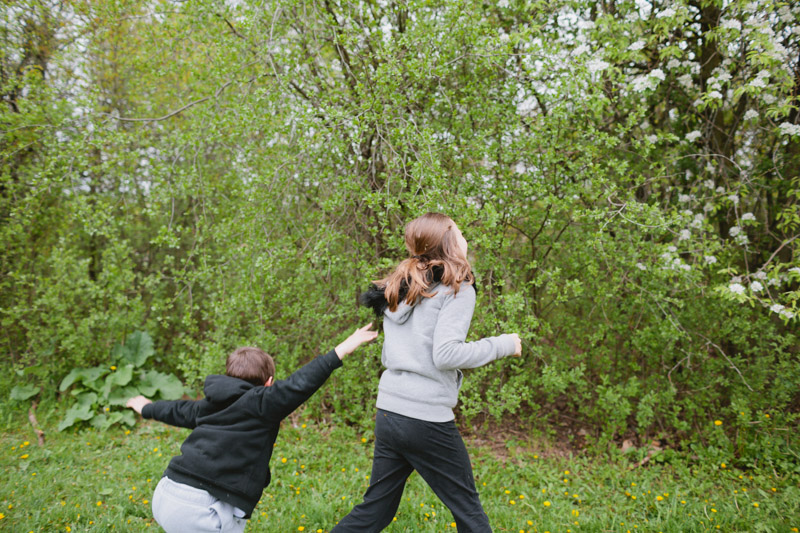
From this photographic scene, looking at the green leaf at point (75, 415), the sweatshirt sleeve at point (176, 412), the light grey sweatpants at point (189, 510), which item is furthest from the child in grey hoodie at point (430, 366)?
the green leaf at point (75, 415)

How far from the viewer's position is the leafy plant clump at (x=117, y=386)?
4344mm

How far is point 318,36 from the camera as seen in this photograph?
361 centimetres

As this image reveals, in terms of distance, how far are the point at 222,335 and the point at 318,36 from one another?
2361mm

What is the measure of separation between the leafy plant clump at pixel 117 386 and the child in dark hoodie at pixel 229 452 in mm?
2867

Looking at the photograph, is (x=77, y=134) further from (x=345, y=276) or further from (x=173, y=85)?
(x=345, y=276)

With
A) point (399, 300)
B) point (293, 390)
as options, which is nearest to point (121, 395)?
point (293, 390)

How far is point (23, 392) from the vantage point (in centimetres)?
464

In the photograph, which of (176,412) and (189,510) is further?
(176,412)

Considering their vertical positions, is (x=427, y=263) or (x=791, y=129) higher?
(x=791, y=129)

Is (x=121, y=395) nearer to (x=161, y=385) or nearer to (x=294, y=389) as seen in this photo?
(x=161, y=385)

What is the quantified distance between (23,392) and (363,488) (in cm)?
360

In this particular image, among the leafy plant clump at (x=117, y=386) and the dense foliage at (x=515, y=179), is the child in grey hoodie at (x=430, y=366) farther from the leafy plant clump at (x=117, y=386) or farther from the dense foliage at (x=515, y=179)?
the leafy plant clump at (x=117, y=386)

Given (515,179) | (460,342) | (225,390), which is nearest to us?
(460,342)

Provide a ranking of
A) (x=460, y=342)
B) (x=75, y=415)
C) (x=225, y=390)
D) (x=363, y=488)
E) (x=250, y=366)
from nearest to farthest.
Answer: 1. (x=460, y=342)
2. (x=225, y=390)
3. (x=250, y=366)
4. (x=363, y=488)
5. (x=75, y=415)
